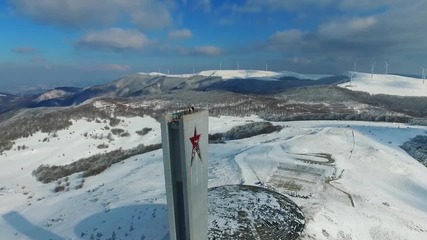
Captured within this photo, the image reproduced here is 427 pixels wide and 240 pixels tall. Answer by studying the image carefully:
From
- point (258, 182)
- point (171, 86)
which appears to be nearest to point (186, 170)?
point (258, 182)

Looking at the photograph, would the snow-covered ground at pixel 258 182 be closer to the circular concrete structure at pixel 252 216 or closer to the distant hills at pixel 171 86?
the circular concrete structure at pixel 252 216

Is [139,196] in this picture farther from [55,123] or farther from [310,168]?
[55,123]

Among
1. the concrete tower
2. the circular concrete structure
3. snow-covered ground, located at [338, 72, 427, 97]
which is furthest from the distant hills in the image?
the concrete tower

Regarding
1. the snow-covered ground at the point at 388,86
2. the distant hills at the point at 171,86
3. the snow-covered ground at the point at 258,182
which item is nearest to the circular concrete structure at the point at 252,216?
the snow-covered ground at the point at 258,182

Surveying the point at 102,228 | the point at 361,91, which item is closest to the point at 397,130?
the point at 102,228

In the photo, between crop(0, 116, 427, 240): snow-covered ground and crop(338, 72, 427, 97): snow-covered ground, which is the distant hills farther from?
crop(0, 116, 427, 240): snow-covered ground

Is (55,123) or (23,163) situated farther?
(55,123)
